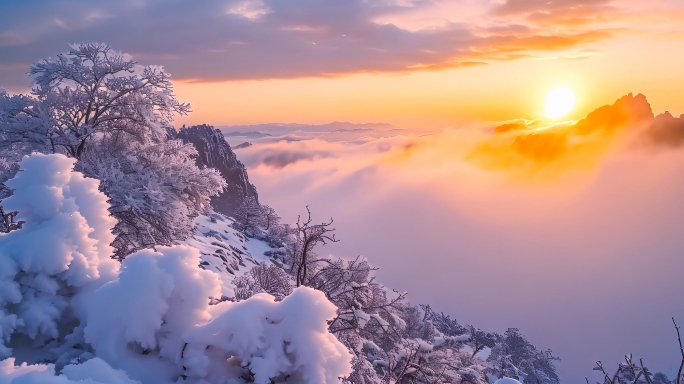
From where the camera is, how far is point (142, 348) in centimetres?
394

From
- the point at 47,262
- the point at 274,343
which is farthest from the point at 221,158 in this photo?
the point at 274,343

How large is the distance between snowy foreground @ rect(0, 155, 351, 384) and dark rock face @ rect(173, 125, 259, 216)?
83.2 m

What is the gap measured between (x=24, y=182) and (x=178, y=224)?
30.6ft

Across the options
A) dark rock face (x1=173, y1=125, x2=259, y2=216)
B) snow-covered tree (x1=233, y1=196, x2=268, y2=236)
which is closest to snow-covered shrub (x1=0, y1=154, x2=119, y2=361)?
snow-covered tree (x1=233, y1=196, x2=268, y2=236)

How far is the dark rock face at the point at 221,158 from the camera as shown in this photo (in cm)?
8881

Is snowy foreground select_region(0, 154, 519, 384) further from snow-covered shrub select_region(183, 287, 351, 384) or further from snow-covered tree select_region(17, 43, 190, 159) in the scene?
snow-covered tree select_region(17, 43, 190, 159)

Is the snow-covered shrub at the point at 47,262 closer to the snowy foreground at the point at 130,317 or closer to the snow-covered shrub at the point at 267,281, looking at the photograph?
the snowy foreground at the point at 130,317

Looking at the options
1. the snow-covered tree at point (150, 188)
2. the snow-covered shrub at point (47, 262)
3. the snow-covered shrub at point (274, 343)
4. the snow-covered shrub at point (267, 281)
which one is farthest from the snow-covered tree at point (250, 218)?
the snow-covered shrub at point (274, 343)

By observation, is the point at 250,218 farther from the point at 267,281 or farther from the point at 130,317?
the point at 130,317

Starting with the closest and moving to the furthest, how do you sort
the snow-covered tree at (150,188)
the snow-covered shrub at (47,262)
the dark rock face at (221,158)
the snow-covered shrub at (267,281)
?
1. the snow-covered shrub at (47,262)
2. the snow-covered tree at (150,188)
3. the snow-covered shrub at (267,281)
4. the dark rock face at (221,158)

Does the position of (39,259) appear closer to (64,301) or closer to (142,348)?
(64,301)

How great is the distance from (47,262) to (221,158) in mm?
93222

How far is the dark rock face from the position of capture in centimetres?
8881

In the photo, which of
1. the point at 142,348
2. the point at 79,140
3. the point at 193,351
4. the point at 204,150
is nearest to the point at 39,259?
the point at 142,348
